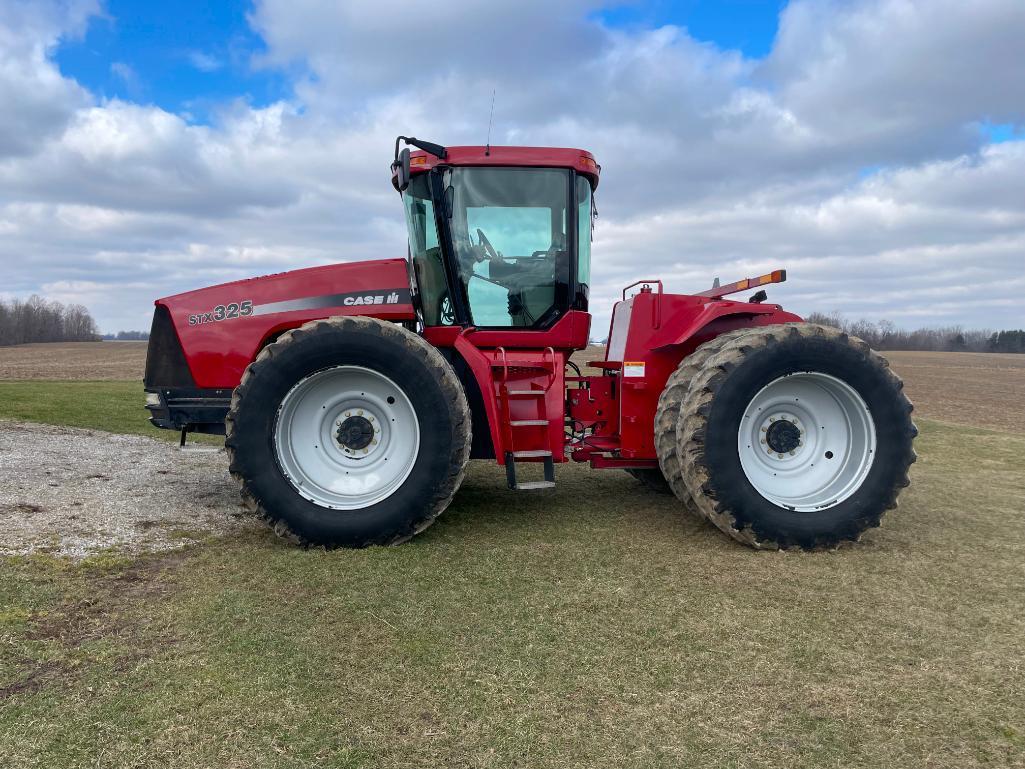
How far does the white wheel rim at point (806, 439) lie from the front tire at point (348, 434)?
2.01 metres

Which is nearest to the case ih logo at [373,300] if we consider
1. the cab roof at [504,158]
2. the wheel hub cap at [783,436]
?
the cab roof at [504,158]

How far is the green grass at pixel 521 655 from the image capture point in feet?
7.60

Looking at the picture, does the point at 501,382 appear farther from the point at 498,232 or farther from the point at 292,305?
the point at 292,305

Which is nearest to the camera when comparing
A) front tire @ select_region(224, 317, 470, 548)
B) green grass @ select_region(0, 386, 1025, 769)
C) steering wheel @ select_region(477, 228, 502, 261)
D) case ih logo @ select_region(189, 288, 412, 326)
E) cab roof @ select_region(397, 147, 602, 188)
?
green grass @ select_region(0, 386, 1025, 769)

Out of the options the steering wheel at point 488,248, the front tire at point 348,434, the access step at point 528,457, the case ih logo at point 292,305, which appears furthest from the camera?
the steering wheel at point 488,248

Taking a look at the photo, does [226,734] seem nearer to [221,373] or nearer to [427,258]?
[221,373]

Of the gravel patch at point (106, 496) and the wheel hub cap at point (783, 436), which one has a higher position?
the wheel hub cap at point (783, 436)

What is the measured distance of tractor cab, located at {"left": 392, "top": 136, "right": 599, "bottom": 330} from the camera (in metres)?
5.14

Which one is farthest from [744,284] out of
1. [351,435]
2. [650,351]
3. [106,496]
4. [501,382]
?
[106,496]

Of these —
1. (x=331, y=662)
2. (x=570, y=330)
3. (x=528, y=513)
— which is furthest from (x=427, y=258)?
(x=331, y=662)

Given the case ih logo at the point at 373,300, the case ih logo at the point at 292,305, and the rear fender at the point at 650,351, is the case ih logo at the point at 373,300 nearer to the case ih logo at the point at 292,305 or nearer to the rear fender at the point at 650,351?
the case ih logo at the point at 292,305

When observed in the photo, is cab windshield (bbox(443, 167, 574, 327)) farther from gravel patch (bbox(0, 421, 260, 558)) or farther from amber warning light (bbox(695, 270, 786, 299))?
gravel patch (bbox(0, 421, 260, 558))

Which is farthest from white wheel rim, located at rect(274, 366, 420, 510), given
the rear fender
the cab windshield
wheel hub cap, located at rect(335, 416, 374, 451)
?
the rear fender

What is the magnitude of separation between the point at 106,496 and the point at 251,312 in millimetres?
2056
